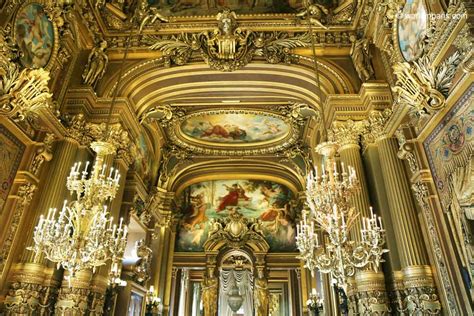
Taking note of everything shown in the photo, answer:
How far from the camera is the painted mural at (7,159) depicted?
212 inches

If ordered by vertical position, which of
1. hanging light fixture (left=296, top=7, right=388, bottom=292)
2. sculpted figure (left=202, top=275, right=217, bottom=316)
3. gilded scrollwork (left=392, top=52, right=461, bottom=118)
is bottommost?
hanging light fixture (left=296, top=7, right=388, bottom=292)

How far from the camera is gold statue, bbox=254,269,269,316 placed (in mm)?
13680

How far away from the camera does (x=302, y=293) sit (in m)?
→ 13.1

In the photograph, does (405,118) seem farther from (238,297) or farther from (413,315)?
(238,297)

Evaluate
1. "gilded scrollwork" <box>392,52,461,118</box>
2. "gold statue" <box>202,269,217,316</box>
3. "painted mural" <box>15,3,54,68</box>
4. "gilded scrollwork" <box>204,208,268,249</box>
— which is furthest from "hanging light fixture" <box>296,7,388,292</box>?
"gold statue" <box>202,269,217,316</box>

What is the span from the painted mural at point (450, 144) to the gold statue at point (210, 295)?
406 inches

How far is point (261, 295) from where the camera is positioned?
13.7 m

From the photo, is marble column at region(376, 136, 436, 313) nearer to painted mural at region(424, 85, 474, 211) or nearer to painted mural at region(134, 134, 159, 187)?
painted mural at region(424, 85, 474, 211)

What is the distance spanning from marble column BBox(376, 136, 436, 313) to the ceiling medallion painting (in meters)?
5.22

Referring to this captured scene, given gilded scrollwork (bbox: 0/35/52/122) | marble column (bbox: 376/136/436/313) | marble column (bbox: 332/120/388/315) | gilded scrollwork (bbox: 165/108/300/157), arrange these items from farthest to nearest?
gilded scrollwork (bbox: 165/108/300/157) → marble column (bbox: 332/120/388/315) → marble column (bbox: 376/136/436/313) → gilded scrollwork (bbox: 0/35/52/122)

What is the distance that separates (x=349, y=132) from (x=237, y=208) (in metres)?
8.48

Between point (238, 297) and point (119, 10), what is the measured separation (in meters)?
12.3

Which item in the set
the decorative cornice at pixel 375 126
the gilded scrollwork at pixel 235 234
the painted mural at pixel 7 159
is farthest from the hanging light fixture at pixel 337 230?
the gilded scrollwork at pixel 235 234

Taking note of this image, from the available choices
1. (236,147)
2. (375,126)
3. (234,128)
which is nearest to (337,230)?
(375,126)
